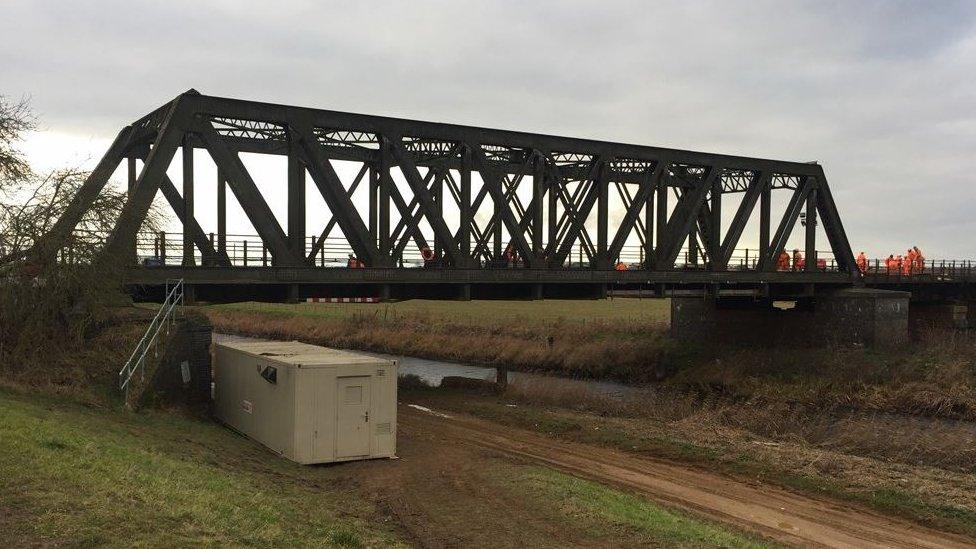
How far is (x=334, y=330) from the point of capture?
6675 cm

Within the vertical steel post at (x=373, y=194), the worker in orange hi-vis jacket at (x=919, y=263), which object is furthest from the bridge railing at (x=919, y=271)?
the vertical steel post at (x=373, y=194)

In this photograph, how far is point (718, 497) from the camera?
1700 cm

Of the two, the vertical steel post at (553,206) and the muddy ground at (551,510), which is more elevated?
the vertical steel post at (553,206)

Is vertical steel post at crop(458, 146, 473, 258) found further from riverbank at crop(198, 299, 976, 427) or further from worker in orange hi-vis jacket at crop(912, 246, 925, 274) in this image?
worker in orange hi-vis jacket at crop(912, 246, 925, 274)

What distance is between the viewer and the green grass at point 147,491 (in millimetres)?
8648

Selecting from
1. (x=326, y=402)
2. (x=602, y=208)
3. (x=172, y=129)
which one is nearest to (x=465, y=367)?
(x=602, y=208)

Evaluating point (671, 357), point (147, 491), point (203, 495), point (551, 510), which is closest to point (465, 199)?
point (671, 357)

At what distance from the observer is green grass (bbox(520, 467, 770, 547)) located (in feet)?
41.9

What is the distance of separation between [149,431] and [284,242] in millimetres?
11580

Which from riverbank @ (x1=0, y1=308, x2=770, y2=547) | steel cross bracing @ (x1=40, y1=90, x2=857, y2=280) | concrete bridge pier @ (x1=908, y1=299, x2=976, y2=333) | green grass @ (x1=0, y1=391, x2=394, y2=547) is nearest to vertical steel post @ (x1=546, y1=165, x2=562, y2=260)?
steel cross bracing @ (x1=40, y1=90, x2=857, y2=280)

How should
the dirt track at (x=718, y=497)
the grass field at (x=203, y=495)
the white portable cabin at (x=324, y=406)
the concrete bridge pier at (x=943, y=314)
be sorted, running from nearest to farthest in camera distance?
1. the grass field at (x=203, y=495)
2. the dirt track at (x=718, y=497)
3. the white portable cabin at (x=324, y=406)
4. the concrete bridge pier at (x=943, y=314)

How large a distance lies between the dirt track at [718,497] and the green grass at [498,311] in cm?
3858

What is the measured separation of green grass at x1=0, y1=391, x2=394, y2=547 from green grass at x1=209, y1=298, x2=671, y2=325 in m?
45.4

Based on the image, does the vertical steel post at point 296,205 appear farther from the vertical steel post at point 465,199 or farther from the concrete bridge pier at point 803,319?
the concrete bridge pier at point 803,319
